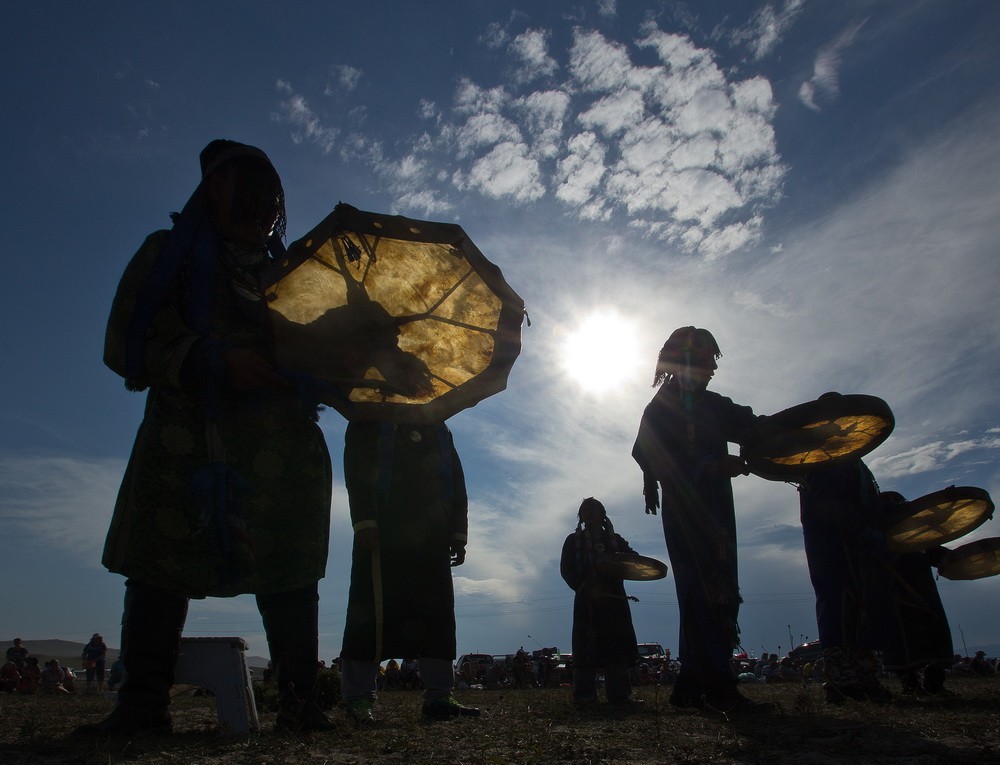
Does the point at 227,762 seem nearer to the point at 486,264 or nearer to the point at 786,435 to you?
the point at 486,264

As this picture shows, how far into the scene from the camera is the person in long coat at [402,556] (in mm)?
3553

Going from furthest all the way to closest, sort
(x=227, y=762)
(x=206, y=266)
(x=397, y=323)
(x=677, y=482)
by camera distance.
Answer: (x=677, y=482) → (x=397, y=323) → (x=206, y=266) → (x=227, y=762)

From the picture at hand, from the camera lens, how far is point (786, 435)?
4.18 m

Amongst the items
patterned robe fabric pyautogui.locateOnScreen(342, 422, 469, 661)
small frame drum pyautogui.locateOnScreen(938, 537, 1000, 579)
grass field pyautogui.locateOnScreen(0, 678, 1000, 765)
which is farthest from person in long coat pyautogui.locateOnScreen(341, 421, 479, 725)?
small frame drum pyautogui.locateOnScreen(938, 537, 1000, 579)

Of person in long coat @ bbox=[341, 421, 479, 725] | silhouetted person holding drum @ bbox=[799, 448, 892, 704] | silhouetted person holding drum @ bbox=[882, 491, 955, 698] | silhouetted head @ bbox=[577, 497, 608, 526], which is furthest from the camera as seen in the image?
silhouetted head @ bbox=[577, 497, 608, 526]

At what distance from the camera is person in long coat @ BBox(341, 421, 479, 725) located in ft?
11.7

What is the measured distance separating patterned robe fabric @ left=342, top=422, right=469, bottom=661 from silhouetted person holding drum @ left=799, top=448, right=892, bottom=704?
265cm

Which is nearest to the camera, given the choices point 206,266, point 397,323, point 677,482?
point 206,266

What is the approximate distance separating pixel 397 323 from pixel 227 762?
7.07 ft

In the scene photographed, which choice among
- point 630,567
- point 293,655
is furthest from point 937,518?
point 293,655

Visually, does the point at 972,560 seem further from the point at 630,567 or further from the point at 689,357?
the point at 689,357

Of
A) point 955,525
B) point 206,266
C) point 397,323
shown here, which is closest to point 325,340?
point 397,323

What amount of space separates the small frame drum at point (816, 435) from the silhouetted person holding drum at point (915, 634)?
47.8 inches

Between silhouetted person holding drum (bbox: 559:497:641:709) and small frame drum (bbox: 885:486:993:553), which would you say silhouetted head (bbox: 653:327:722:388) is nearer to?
small frame drum (bbox: 885:486:993:553)
